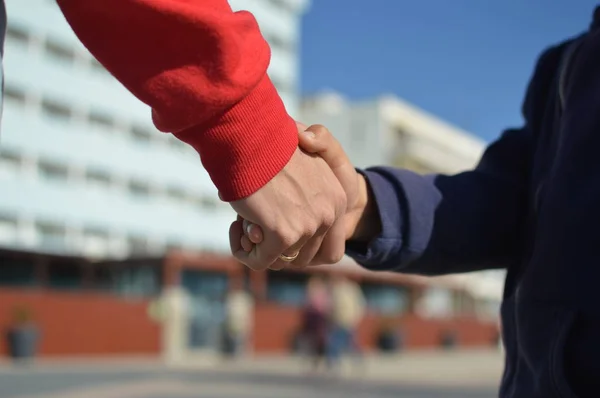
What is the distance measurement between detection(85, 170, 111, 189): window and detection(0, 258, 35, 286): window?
13708 mm

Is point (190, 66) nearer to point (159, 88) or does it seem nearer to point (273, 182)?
point (159, 88)

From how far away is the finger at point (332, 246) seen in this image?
4.55 feet

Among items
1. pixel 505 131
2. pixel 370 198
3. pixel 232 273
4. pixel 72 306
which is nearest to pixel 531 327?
pixel 370 198

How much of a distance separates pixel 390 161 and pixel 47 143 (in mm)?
33200

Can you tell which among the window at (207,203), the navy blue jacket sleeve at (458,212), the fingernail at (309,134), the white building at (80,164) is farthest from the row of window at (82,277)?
the fingernail at (309,134)

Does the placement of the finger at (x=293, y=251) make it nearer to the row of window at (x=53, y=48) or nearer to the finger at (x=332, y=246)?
the finger at (x=332, y=246)

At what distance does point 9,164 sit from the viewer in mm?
37656

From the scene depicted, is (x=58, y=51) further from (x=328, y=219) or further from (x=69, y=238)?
(x=328, y=219)

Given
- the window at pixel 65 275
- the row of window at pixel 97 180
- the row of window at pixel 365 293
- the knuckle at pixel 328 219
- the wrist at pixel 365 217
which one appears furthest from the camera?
the row of window at pixel 97 180

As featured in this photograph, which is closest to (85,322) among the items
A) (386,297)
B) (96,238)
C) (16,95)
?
(386,297)

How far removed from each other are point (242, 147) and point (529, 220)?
2.42 feet

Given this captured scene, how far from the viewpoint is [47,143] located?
39.6 meters

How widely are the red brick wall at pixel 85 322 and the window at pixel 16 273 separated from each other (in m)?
6.48

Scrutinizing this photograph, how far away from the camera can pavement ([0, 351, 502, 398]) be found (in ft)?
36.4
